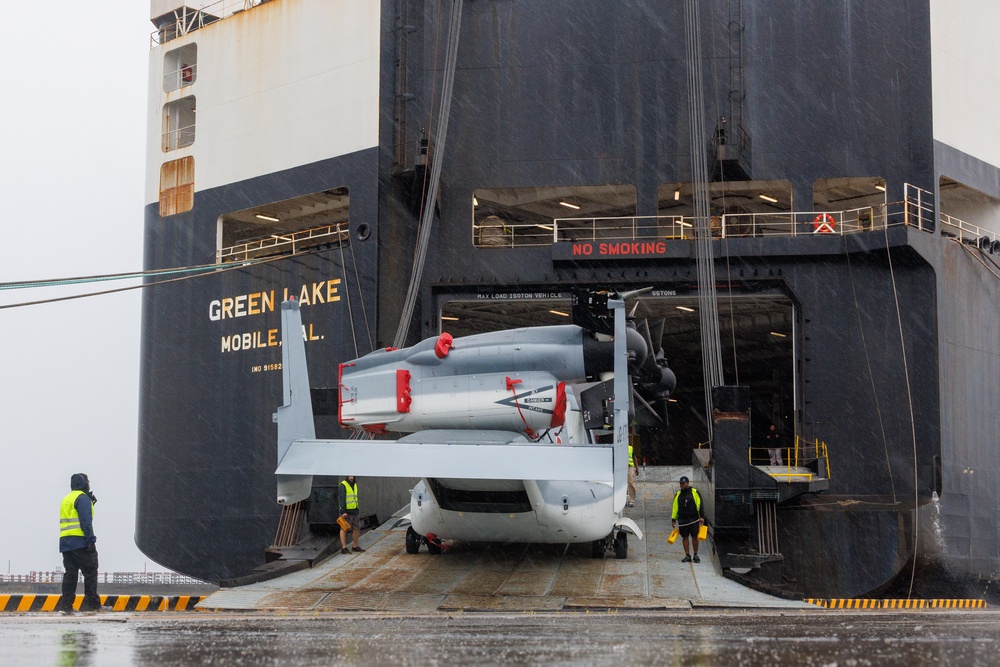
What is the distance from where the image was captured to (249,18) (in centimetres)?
2559

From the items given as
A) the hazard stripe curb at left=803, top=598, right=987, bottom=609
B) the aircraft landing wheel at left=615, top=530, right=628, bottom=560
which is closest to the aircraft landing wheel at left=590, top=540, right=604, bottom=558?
the aircraft landing wheel at left=615, top=530, right=628, bottom=560

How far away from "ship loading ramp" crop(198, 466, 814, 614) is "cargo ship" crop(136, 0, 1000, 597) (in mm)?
3207

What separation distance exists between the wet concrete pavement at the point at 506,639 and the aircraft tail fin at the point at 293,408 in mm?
1505

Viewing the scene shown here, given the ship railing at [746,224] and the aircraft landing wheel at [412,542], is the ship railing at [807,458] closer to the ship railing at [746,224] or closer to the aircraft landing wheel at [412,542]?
the ship railing at [746,224]

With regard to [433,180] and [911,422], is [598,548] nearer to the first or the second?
[911,422]

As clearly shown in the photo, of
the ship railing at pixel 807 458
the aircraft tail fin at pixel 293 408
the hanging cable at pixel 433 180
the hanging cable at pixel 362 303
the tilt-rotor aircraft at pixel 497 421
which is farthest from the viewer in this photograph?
the hanging cable at pixel 362 303

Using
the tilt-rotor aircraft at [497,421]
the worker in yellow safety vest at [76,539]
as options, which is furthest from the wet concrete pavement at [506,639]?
the tilt-rotor aircraft at [497,421]

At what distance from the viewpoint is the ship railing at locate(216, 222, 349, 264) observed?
23172 millimetres

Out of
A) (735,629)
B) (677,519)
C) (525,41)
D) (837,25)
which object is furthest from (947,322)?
(735,629)

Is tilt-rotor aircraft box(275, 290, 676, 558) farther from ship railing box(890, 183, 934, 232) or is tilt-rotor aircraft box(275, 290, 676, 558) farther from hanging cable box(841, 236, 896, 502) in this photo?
ship railing box(890, 183, 934, 232)

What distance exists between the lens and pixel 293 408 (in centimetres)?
1364

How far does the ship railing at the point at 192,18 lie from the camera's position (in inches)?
1081

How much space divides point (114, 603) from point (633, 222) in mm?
13697

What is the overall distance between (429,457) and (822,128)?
1345 centimetres
